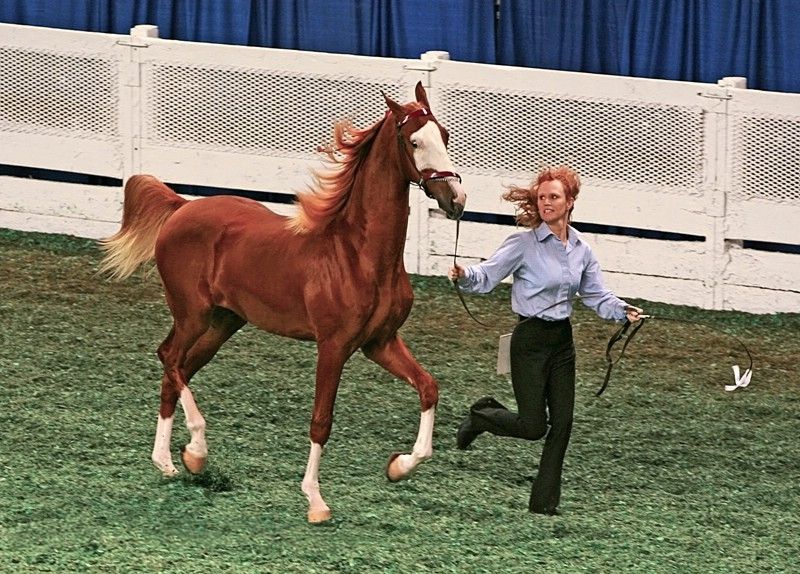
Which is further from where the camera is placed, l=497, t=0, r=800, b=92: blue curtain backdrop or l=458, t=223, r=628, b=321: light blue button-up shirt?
l=497, t=0, r=800, b=92: blue curtain backdrop

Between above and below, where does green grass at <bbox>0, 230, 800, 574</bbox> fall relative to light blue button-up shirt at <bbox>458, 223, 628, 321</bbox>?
below

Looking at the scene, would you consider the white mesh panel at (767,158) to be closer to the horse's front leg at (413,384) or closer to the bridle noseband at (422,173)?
the horse's front leg at (413,384)

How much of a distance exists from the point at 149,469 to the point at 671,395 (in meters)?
2.86

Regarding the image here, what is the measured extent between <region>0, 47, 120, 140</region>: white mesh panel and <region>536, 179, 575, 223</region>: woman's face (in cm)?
540

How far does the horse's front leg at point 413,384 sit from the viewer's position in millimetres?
6320

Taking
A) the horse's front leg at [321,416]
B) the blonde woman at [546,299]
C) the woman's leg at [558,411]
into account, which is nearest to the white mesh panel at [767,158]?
the blonde woman at [546,299]

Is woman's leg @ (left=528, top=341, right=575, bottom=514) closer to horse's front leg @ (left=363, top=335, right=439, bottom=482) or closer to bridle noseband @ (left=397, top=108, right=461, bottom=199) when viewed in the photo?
horse's front leg @ (left=363, top=335, right=439, bottom=482)

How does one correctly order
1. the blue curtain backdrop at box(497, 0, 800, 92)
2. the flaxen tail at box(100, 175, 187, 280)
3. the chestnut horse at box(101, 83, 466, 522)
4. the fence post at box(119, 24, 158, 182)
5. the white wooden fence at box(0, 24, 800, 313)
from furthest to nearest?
the fence post at box(119, 24, 158, 182) < the blue curtain backdrop at box(497, 0, 800, 92) < the white wooden fence at box(0, 24, 800, 313) < the flaxen tail at box(100, 175, 187, 280) < the chestnut horse at box(101, 83, 466, 522)

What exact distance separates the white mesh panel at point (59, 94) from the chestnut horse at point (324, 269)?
4.45 m

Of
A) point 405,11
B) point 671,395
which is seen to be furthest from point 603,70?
point 671,395

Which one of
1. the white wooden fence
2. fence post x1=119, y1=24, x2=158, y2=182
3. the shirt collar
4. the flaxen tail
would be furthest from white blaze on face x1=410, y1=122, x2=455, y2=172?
fence post x1=119, y1=24, x2=158, y2=182

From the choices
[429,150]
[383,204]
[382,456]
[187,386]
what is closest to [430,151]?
[429,150]

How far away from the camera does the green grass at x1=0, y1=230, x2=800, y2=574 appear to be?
600 cm

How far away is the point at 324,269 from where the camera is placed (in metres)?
6.34
